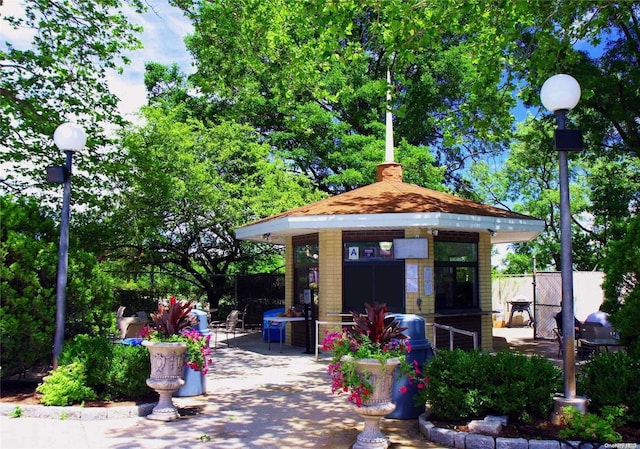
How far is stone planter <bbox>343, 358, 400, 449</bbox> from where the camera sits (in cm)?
588

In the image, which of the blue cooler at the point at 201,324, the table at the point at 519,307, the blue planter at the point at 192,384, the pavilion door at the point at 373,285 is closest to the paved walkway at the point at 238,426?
the blue planter at the point at 192,384

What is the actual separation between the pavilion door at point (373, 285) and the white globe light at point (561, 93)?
6773 millimetres

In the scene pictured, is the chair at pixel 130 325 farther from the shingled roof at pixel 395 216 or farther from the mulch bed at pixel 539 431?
the mulch bed at pixel 539 431

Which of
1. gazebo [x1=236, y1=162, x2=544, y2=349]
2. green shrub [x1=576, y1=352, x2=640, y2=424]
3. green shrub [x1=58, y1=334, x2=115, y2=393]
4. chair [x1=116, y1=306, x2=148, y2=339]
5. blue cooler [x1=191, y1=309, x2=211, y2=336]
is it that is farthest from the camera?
chair [x1=116, y1=306, x2=148, y2=339]

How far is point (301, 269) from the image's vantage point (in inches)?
585

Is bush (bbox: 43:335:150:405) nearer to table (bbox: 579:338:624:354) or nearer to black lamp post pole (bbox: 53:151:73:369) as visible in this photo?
black lamp post pole (bbox: 53:151:73:369)

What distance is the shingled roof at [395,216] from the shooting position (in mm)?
11977

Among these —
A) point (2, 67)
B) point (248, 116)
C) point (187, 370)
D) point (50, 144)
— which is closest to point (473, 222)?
point (187, 370)

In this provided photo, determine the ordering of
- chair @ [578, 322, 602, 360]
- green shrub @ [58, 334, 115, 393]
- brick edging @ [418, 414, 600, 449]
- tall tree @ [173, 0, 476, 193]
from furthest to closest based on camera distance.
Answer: tall tree @ [173, 0, 476, 193] → chair @ [578, 322, 602, 360] → green shrub @ [58, 334, 115, 393] → brick edging @ [418, 414, 600, 449]

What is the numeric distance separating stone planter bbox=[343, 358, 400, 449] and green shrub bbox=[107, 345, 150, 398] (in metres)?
3.33

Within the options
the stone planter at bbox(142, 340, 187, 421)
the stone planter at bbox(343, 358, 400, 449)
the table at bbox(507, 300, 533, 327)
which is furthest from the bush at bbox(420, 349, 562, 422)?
the table at bbox(507, 300, 533, 327)

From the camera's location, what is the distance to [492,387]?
620cm

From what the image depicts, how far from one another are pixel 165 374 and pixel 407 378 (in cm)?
314

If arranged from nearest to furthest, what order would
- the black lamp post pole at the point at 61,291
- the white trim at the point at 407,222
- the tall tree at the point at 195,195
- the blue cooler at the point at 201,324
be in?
1. the black lamp post pole at the point at 61,291
2. the blue cooler at the point at 201,324
3. the white trim at the point at 407,222
4. the tall tree at the point at 195,195
